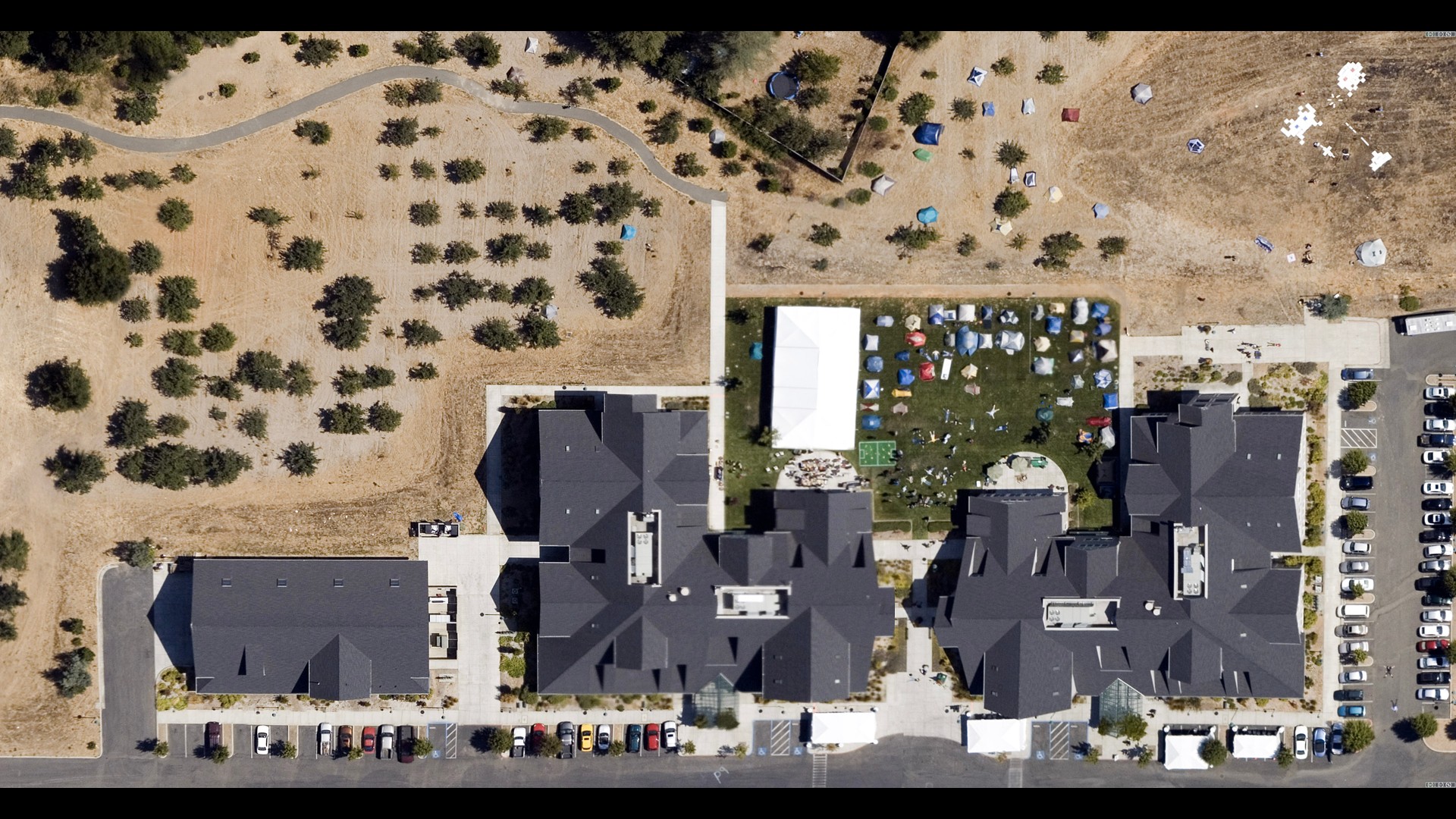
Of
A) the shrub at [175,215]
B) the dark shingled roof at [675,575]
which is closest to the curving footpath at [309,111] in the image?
the shrub at [175,215]

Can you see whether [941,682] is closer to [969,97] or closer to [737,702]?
[737,702]

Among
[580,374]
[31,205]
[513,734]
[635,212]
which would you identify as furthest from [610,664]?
[31,205]

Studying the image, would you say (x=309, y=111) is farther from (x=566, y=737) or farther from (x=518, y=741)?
(x=566, y=737)

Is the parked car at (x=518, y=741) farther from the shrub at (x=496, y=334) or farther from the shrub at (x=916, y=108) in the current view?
the shrub at (x=916, y=108)

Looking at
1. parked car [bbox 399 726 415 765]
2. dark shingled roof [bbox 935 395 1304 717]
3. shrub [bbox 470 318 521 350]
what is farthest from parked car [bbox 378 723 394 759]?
dark shingled roof [bbox 935 395 1304 717]
